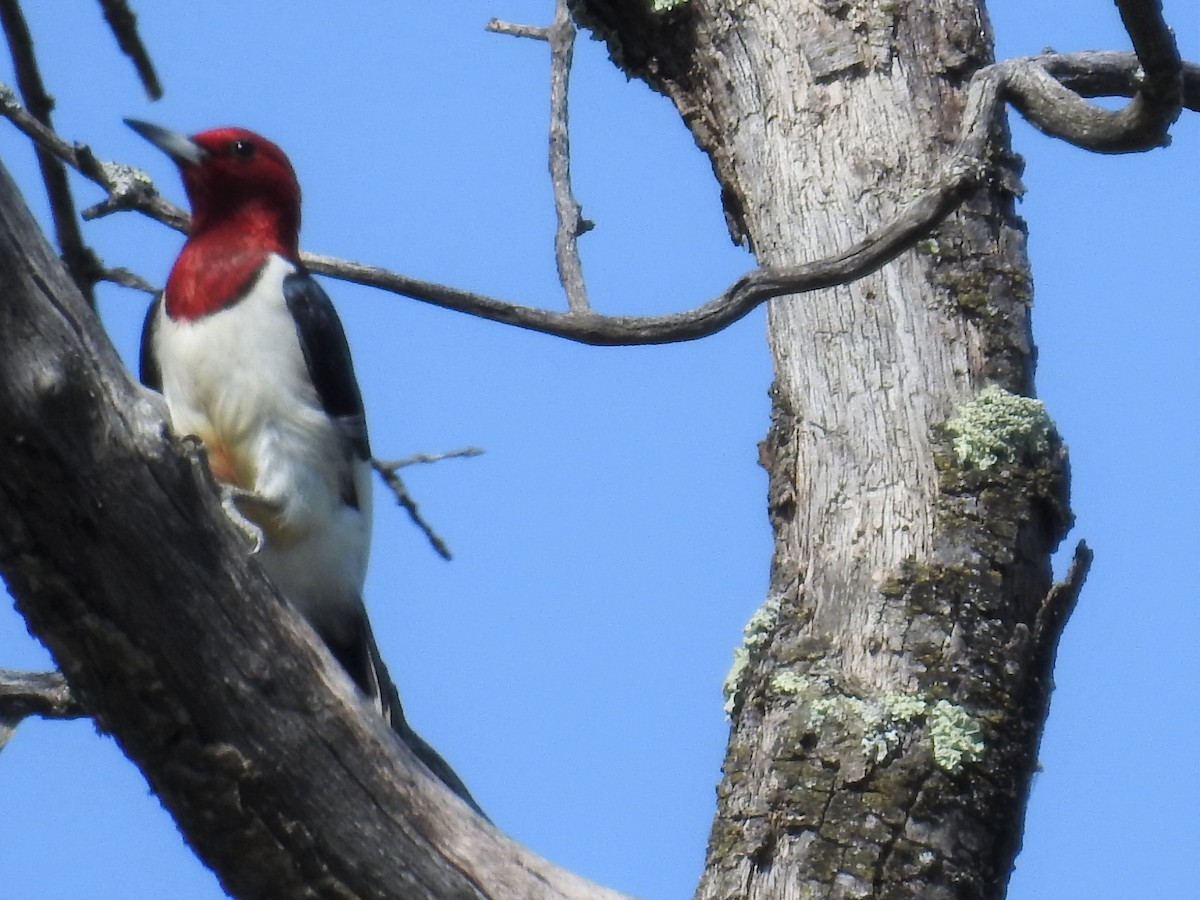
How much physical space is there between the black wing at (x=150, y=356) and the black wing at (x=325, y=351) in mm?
410

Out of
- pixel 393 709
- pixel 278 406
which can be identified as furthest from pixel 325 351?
pixel 393 709

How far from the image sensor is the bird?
4402 mm

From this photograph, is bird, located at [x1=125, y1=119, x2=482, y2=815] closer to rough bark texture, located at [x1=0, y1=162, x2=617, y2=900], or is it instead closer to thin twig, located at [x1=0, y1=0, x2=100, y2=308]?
thin twig, located at [x1=0, y1=0, x2=100, y2=308]

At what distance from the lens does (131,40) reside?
2.85 m

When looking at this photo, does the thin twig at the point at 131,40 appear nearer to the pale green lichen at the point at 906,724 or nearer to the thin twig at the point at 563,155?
the thin twig at the point at 563,155

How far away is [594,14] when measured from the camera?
4.65 metres

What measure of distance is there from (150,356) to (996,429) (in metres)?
2.40

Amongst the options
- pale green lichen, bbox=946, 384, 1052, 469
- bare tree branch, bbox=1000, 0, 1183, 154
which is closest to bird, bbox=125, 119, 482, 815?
pale green lichen, bbox=946, 384, 1052, 469

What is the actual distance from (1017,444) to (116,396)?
6.50 ft

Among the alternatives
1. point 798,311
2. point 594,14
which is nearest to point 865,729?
point 798,311

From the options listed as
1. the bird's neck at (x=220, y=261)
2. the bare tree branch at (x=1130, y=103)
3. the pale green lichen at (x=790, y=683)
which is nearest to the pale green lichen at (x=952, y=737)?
the pale green lichen at (x=790, y=683)

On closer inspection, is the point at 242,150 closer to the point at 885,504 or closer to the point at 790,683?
the point at 885,504

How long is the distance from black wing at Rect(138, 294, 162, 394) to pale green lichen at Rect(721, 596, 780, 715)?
189 centimetres

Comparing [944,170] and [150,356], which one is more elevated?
[150,356]
